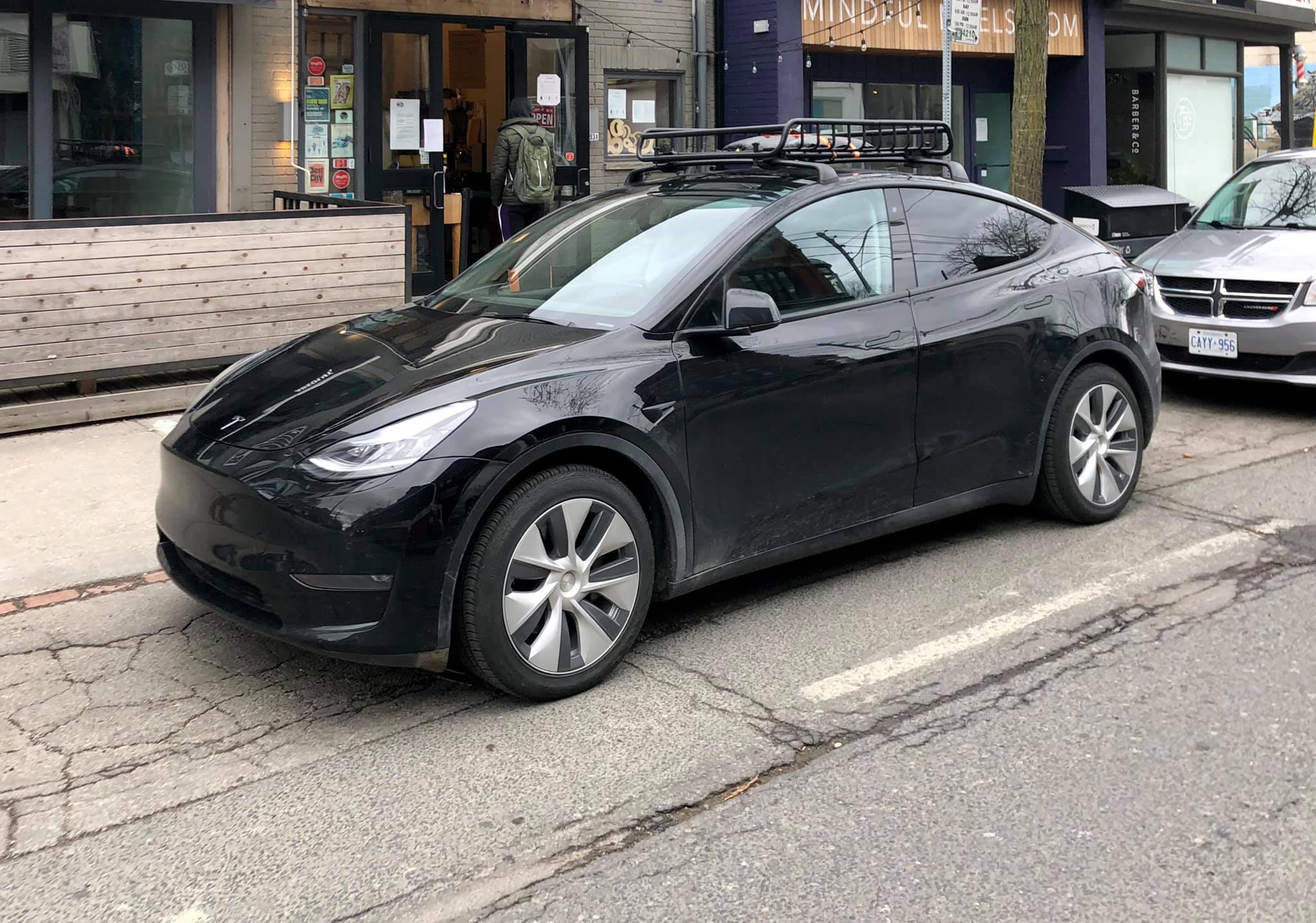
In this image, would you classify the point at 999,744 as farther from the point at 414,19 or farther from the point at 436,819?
the point at 414,19

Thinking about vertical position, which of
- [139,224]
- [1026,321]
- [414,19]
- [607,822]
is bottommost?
[607,822]

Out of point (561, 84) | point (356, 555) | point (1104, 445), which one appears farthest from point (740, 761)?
point (561, 84)

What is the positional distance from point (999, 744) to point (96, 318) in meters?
6.10

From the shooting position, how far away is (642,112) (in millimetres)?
13898

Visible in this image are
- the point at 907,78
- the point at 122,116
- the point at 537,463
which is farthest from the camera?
the point at 907,78

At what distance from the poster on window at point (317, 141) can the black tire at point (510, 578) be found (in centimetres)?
812

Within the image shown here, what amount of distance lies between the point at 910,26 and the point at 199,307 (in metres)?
10.3

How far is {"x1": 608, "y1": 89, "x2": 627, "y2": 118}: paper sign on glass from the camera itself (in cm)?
1355

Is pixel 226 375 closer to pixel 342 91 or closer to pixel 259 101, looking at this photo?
pixel 259 101

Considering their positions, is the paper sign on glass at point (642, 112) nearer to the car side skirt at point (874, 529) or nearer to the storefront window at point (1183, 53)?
the car side skirt at point (874, 529)

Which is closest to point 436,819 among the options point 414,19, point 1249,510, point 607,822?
point 607,822

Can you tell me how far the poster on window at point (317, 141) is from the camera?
11.5 meters

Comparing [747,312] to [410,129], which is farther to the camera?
[410,129]

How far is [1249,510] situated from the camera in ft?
21.4
